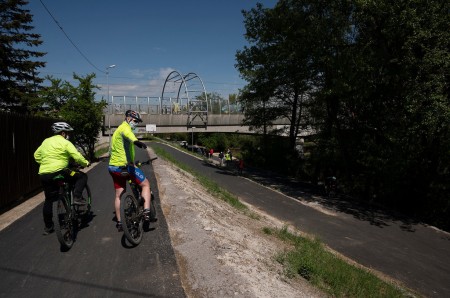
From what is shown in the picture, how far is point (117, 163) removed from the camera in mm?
6035

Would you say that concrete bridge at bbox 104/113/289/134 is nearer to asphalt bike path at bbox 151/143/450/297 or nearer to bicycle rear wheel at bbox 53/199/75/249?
asphalt bike path at bbox 151/143/450/297

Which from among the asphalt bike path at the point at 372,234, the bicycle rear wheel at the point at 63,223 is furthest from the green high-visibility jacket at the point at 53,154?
the asphalt bike path at the point at 372,234

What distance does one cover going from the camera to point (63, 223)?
5.65m

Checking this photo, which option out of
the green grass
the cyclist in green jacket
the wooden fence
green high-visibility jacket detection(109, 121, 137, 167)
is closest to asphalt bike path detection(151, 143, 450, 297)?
the green grass

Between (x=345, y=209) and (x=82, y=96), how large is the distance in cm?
1919

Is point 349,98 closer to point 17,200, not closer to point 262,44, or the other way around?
point 262,44

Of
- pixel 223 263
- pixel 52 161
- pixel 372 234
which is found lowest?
pixel 372 234

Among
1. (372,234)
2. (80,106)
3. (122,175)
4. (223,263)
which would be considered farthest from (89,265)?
(80,106)

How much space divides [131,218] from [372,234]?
11469 millimetres

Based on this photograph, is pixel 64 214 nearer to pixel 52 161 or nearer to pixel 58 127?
pixel 52 161

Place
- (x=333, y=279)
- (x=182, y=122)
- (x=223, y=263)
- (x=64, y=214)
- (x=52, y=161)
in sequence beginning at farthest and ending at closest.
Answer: (x=182, y=122)
(x=333, y=279)
(x=52, y=161)
(x=64, y=214)
(x=223, y=263)

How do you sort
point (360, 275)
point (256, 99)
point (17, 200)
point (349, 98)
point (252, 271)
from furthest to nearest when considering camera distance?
point (256, 99) → point (349, 98) → point (17, 200) → point (360, 275) → point (252, 271)

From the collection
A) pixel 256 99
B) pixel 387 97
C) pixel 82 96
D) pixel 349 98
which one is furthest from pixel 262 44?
pixel 82 96

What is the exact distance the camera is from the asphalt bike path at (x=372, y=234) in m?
10.1
